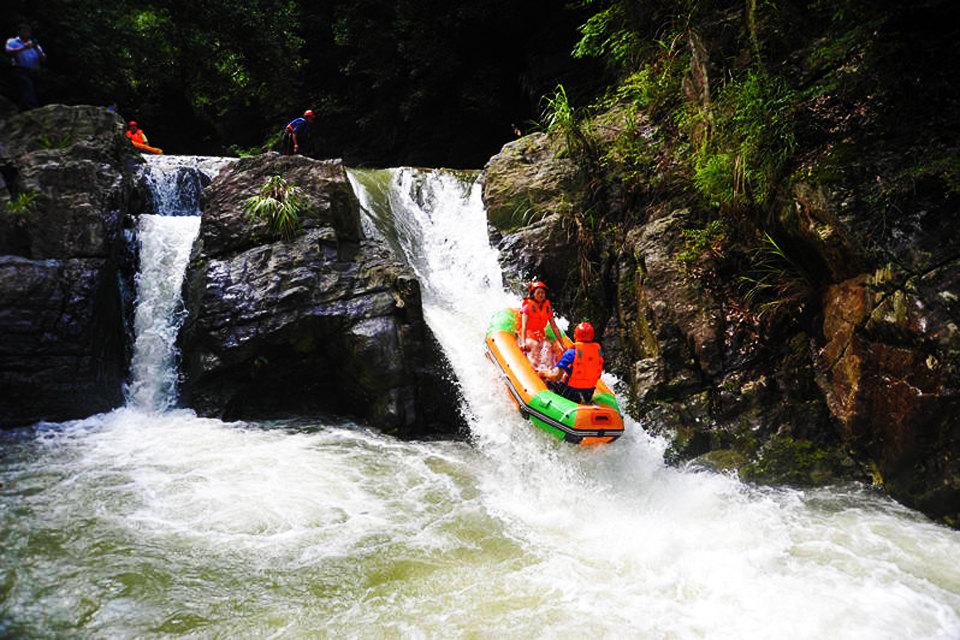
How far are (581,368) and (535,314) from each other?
116 centimetres

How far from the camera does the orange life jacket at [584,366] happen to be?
18.1ft

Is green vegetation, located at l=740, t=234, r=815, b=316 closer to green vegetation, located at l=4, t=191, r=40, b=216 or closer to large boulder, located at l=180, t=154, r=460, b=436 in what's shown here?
large boulder, located at l=180, t=154, r=460, b=436

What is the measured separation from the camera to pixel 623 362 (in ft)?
23.0

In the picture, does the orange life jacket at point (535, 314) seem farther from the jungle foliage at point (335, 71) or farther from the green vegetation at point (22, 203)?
the jungle foliage at point (335, 71)

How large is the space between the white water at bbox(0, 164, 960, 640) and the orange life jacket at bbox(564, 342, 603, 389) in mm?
623

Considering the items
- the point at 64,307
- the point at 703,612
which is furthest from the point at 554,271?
the point at 64,307

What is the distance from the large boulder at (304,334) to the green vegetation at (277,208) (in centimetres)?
8

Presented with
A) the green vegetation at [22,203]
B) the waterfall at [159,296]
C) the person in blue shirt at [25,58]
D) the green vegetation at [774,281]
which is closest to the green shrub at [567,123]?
the green vegetation at [774,281]

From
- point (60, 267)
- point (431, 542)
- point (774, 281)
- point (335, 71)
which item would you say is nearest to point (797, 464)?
point (774, 281)

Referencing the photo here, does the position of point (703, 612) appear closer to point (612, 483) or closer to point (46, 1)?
point (612, 483)

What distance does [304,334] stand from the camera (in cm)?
660

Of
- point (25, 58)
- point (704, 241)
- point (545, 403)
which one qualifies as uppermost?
point (25, 58)

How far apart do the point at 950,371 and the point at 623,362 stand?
10.5ft

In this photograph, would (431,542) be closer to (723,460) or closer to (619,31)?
(723,460)
